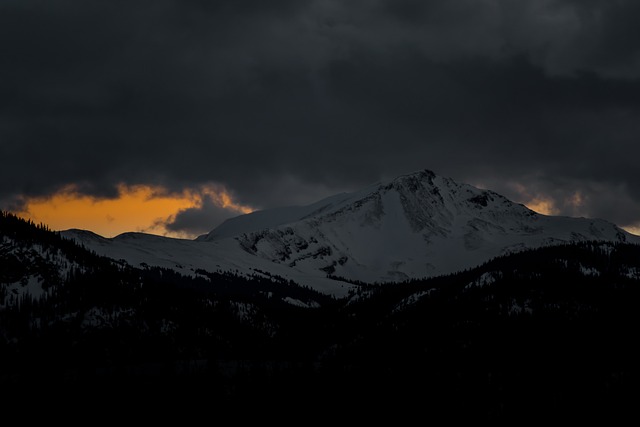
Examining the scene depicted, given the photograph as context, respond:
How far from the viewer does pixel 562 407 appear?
185750 mm

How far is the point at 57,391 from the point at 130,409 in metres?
31.5

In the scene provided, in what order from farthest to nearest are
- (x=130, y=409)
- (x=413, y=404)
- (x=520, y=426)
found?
(x=413, y=404)
(x=130, y=409)
(x=520, y=426)

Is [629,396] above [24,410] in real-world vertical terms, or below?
above

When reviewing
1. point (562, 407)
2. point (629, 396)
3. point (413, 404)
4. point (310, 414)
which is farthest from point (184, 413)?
point (629, 396)

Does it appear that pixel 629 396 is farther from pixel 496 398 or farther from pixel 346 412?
pixel 346 412

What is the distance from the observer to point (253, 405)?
18788 centimetres

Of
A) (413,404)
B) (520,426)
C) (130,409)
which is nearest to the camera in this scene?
(520,426)

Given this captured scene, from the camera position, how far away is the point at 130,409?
17825 centimetres

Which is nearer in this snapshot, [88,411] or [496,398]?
[88,411]

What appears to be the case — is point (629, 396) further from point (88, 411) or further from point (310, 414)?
point (88, 411)

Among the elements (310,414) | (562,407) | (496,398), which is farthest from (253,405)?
(562,407)

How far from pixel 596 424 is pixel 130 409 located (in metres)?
112

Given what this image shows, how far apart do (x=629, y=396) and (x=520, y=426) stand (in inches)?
1647

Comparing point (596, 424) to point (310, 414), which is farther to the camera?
point (310, 414)
